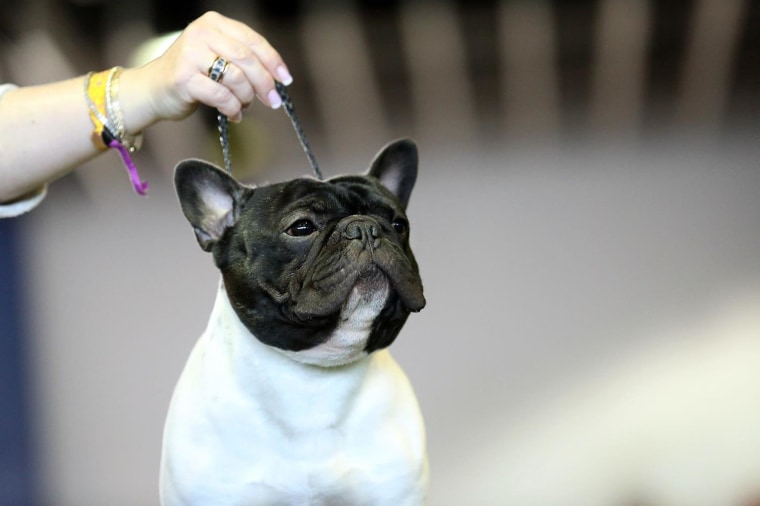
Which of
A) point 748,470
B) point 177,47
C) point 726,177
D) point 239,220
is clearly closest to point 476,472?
point 748,470

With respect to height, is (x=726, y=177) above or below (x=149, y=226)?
below

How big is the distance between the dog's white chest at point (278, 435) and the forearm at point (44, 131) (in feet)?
0.84

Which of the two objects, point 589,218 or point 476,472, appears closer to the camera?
point 476,472

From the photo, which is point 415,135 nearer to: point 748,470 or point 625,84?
point 625,84

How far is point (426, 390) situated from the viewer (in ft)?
7.08

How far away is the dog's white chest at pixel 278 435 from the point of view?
1.03 metres

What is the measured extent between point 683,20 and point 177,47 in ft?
5.67

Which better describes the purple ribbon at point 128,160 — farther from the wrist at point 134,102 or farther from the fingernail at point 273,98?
the fingernail at point 273,98

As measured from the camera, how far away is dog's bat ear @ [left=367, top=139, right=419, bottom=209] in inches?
47.3

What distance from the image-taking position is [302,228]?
3.24ft

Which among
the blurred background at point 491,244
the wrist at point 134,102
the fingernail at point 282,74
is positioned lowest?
the fingernail at point 282,74

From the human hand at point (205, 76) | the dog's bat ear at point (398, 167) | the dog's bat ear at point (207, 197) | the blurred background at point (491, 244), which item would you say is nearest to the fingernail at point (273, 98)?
the human hand at point (205, 76)

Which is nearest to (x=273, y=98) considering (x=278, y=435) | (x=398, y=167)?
(x=398, y=167)

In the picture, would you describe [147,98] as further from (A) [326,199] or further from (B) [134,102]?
(A) [326,199]
